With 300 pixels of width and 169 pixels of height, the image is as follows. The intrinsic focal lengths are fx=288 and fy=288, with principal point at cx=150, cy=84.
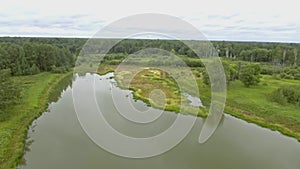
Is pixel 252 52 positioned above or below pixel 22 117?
above

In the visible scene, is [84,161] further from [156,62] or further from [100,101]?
[156,62]

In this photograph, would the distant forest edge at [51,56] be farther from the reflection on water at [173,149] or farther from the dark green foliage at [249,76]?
the reflection on water at [173,149]

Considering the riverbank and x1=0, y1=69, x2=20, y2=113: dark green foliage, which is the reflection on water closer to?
the riverbank

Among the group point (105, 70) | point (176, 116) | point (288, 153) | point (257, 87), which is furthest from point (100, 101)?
point (105, 70)

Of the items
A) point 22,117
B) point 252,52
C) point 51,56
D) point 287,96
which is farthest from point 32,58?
point 252,52

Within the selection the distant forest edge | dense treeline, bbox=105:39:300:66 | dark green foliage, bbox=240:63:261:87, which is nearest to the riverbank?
the distant forest edge

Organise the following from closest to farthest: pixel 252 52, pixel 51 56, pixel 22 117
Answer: pixel 22 117 → pixel 51 56 → pixel 252 52

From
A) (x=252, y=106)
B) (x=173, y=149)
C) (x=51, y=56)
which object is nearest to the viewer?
(x=173, y=149)

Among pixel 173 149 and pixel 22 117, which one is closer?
pixel 173 149

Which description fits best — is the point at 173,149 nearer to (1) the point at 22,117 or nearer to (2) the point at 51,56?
(1) the point at 22,117
